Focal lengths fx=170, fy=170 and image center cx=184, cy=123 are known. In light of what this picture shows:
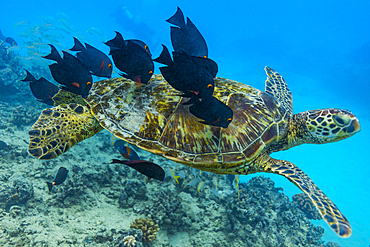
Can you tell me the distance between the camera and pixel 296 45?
174ft

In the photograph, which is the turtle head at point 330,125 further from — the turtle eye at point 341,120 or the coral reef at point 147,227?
the coral reef at point 147,227

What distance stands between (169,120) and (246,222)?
3.28 m

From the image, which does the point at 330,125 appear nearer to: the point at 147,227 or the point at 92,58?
the point at 147,227

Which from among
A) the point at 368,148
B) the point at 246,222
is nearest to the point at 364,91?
the point at 368,148

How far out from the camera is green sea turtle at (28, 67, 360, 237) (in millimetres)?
2307

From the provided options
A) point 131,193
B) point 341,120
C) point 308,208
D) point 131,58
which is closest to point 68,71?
point 131,58

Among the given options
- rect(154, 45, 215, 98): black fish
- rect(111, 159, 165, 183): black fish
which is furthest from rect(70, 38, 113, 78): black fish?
rect(111, 159, 165, 183): black fish

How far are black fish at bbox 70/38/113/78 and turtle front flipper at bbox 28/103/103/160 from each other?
2.50 ft

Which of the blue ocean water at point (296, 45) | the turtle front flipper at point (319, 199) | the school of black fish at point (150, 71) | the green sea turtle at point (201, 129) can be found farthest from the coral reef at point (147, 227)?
the blue ocean water at point (296, 45)

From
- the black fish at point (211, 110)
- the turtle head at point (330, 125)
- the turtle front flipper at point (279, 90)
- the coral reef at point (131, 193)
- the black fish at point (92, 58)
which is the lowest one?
the coral reef at point (131, 193)

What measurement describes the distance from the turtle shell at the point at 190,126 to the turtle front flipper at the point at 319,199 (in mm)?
397

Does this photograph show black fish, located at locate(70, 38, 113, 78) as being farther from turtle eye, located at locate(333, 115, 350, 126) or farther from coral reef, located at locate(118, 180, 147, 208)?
turtle eye, located at locate(333, 115, 350, 126)

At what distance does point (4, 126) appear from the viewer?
521 cm

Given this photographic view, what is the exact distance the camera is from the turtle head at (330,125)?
2387 mm
